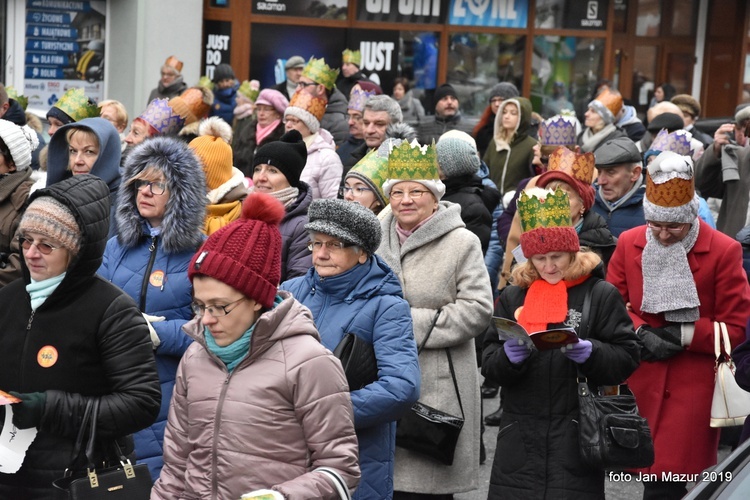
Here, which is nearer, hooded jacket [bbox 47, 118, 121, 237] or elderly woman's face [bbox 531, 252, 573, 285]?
elderly woman's face [bbox 531, 252, 573, 285]

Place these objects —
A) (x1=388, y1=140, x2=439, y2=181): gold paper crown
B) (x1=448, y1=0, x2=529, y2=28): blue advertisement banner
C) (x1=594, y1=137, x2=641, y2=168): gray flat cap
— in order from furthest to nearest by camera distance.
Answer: (x1=448, y1=0, x2=529, y2=28): blue advertisement banner < (x1=594, y1=137, x2=641, y2=168): gray flat cap < (x1=388, y1=140, x2=439, y2=181): gold paper crown

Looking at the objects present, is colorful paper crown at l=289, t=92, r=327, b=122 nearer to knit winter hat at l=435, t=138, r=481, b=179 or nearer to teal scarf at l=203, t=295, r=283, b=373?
knit winter hat at l=435, t=138, r=481, b=179

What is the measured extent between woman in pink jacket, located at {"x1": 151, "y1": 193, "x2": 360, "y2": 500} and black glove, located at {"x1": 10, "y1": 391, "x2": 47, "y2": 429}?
0.44 meters

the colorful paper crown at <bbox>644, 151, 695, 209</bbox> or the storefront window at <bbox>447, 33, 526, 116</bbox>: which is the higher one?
the storefront window at <bbox>447, 33, 526, 116</bbox>

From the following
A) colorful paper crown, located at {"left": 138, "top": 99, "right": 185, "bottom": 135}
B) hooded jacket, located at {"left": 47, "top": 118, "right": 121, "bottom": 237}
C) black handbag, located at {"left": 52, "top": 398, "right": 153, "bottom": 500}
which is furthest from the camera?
colorful paper crown, located at {"left": 138, "top": 99, "right": 185, "bottom": 135}

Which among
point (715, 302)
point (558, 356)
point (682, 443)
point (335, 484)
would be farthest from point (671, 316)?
point (335, 484)

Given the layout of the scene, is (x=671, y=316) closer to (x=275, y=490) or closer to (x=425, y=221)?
(x=425, y=221)

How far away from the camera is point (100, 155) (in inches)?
256

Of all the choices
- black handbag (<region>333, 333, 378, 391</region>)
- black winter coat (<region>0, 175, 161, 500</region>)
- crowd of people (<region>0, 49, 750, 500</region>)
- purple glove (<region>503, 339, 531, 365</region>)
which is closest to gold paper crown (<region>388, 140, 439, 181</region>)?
crowd of people (<region>0, 49, 750, 500</region>)

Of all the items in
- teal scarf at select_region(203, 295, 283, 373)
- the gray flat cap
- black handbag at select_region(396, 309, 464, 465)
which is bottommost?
black handbag at select_region(396, 309, 464, 465)

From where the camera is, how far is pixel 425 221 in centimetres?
593

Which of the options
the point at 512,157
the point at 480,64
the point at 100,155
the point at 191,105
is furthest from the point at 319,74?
the point at 480,64

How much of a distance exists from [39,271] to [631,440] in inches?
99.4

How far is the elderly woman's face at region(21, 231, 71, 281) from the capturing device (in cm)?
413
